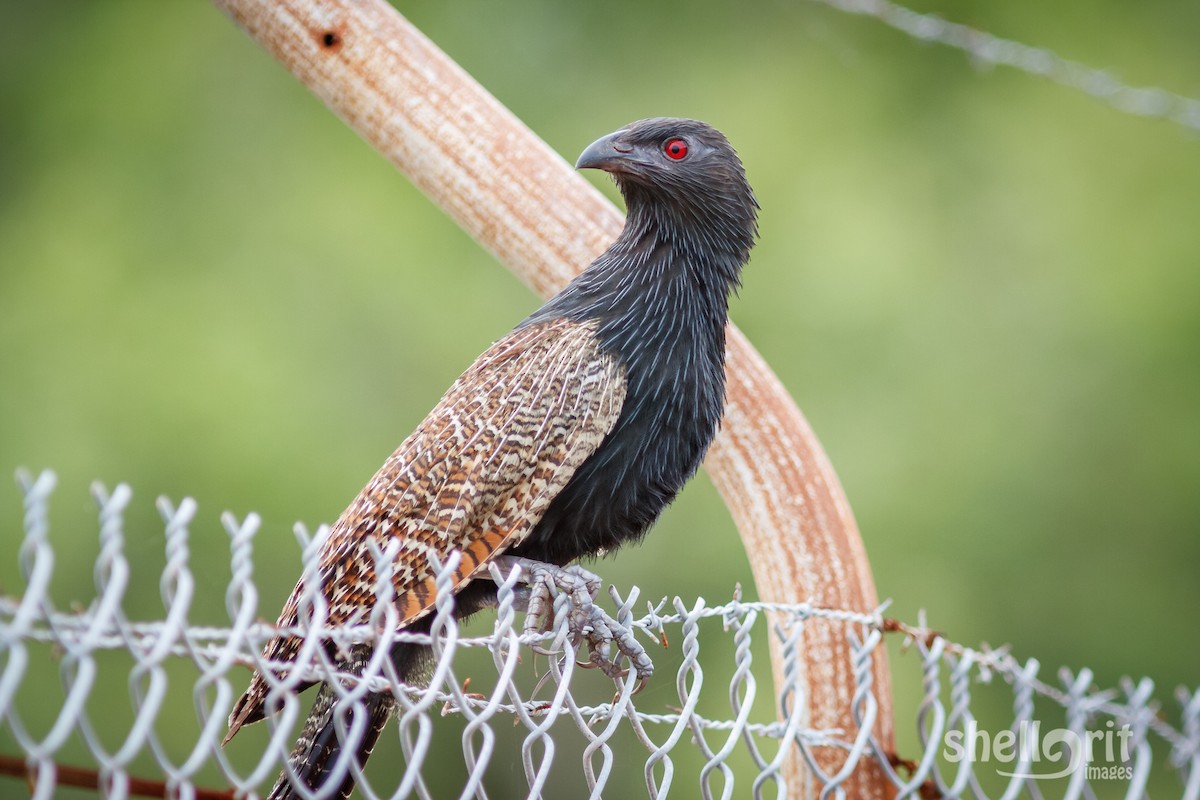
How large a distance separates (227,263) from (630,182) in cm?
592

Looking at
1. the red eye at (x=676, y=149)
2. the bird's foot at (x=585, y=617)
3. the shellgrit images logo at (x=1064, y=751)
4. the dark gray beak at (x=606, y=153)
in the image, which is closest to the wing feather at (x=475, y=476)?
the bird's foot at (x=585, y=617)

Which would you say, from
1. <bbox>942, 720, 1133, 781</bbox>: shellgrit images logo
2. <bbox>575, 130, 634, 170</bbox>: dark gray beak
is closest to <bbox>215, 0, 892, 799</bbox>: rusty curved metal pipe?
<bbox>575, 130, 634, 170</bbox>: dark gray beak

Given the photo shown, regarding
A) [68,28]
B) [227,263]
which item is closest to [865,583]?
[227,263]

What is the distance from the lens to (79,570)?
22.2 feet

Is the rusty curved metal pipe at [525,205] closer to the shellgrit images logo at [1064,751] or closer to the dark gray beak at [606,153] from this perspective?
the dark gray beak at [606,153]

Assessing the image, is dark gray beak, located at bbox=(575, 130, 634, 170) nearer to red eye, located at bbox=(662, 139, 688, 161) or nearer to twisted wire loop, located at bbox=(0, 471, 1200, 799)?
red eye, located at bbox=(662, 139, 688, 161)

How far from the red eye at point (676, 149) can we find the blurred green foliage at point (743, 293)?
12.6 ft

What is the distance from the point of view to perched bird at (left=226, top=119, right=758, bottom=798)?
7.20ft

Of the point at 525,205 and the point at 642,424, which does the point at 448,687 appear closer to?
the point at 642,424

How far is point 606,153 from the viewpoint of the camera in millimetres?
2719

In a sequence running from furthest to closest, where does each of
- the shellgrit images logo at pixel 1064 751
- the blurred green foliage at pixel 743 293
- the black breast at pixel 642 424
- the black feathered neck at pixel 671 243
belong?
the blurred green foliage at pixel 743 293, the black feathered neck at pixel 671 243, the black breast at pixel 642 424, the shellgrit images logo at pixel 1064 751

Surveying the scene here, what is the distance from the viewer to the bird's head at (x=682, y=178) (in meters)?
2.75

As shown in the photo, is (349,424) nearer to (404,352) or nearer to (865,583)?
(404,352)

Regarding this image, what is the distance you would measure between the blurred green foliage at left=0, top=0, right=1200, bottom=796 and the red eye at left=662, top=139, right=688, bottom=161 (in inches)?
151
